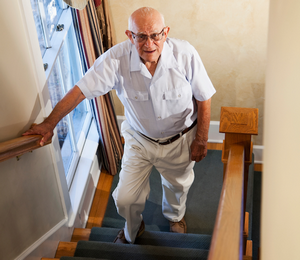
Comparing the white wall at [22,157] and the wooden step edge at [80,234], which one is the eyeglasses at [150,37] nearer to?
the white wall at [22,157]

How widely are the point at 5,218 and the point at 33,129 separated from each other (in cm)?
46

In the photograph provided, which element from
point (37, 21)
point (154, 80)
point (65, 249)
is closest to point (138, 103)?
point (154, 80)

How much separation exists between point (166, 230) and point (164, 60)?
1.47 meters

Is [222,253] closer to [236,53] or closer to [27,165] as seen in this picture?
[27,165]

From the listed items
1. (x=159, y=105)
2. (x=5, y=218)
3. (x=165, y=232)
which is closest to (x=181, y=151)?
(x=159, y=105)

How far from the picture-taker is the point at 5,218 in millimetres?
1660

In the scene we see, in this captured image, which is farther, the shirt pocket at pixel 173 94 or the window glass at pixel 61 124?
the window glass at pixel 61 124

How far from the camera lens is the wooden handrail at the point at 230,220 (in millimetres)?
818

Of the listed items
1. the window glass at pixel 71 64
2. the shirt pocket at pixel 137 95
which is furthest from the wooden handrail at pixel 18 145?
the window glass at pixel 71 64

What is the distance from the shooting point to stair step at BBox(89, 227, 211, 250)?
7.86ft

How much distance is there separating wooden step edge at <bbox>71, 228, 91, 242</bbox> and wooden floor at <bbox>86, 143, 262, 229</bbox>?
0.22 m

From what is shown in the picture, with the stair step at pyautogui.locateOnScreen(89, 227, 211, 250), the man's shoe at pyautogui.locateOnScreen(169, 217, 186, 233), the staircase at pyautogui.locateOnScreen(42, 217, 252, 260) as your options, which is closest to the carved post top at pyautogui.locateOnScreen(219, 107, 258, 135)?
the staircase at pyautogui.locateOnScreen(42, 217, 252, 260)

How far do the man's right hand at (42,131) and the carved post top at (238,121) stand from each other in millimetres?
897

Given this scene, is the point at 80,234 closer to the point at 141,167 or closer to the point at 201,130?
the point at 141,167
